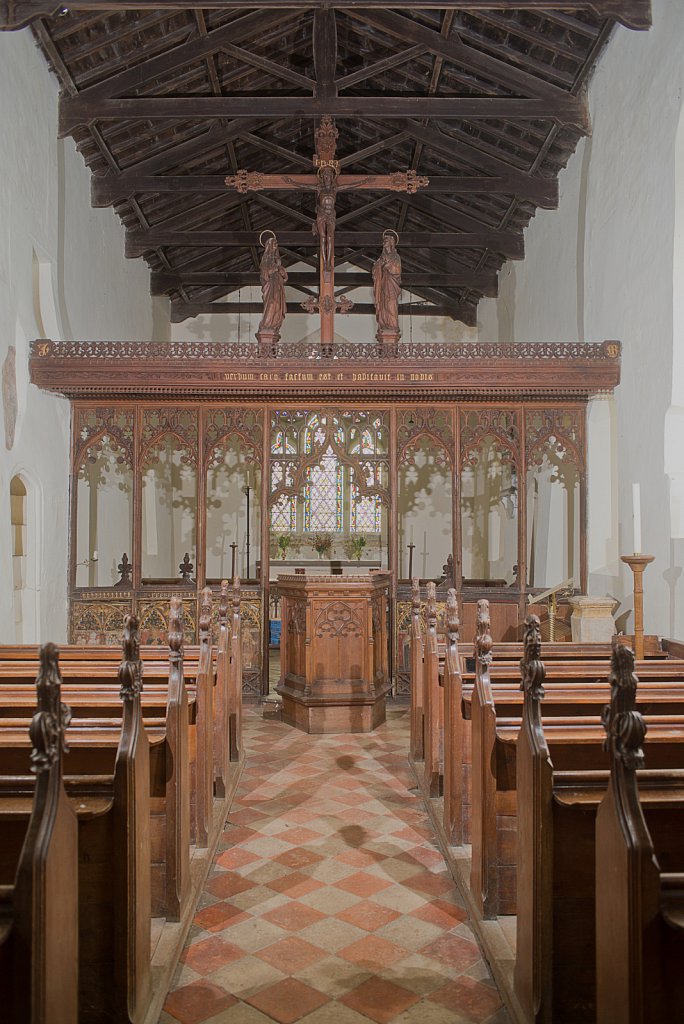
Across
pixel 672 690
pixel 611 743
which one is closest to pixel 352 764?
pixel 672 690

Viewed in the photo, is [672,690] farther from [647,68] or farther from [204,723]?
[647,68]

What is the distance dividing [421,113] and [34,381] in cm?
452

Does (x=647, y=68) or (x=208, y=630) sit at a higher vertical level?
(x=647, y=68)

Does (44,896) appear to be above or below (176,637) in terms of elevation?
below

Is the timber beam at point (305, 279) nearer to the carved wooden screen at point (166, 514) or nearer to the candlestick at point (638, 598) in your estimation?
the carved wooden screen at point (166, 514)

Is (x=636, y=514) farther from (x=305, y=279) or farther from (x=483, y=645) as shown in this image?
(x=305, y=279)

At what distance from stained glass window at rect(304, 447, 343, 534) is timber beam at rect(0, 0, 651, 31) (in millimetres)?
8242

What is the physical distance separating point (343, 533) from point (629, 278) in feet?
26.0

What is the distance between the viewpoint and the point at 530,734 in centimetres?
235

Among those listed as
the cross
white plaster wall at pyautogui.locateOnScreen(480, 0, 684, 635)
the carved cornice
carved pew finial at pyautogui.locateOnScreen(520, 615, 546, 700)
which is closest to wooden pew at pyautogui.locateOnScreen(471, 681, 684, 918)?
carved pew finial at pyautogui.locateOnScreen(520, 615, 546, 700)

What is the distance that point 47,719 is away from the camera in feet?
5.67

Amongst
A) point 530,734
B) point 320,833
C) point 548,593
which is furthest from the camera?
point 548,593

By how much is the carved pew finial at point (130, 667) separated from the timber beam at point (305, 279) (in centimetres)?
1137

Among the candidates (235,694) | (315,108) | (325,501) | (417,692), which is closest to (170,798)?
(235,694)
